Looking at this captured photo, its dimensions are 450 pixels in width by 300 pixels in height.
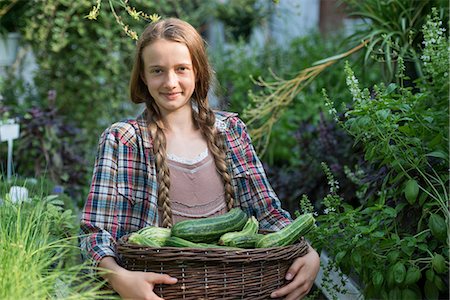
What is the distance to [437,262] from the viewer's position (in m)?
2.55

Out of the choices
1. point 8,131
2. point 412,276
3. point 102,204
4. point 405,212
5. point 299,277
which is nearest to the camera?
point 299,277

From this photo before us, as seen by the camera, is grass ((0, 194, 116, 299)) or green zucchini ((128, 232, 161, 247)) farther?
green zucchini ((128, 232, 161, 247))

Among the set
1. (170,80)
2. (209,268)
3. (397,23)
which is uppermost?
(397,23)

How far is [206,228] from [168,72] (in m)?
0.61

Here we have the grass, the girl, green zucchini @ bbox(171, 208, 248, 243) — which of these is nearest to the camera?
the grass

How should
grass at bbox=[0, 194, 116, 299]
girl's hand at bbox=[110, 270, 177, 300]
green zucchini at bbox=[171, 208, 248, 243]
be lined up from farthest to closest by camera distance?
green zucchini at bbox=[171, 208, 248, 243]
girl's hand at bbox=[110, 270, 177, 300]
grass at bbox=[0, 194, 116, 299]

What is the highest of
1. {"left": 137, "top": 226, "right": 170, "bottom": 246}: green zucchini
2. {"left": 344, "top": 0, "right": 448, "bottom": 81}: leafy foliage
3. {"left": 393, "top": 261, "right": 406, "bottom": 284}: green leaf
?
{"left": 344, "top": 0, "right": 448, "bottom": 81}: leafy foliage

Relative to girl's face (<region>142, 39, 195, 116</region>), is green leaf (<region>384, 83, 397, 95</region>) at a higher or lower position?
lower

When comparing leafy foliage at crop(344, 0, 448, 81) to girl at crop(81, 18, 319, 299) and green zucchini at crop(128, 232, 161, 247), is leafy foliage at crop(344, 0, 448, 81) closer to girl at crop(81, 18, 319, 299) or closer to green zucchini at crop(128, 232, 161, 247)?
girl at crop(81, 18, 319, 299)

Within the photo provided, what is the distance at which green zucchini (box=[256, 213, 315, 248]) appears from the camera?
243 cm

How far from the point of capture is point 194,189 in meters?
2.81

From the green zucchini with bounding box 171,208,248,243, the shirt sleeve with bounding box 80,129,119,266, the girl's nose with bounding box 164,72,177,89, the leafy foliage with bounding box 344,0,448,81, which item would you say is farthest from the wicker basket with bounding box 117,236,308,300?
the leafy foliage with bounding box 344,0,448,81

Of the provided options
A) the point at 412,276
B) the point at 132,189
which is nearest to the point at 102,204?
the point at 132,189

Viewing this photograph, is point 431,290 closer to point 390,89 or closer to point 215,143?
point 390,89
